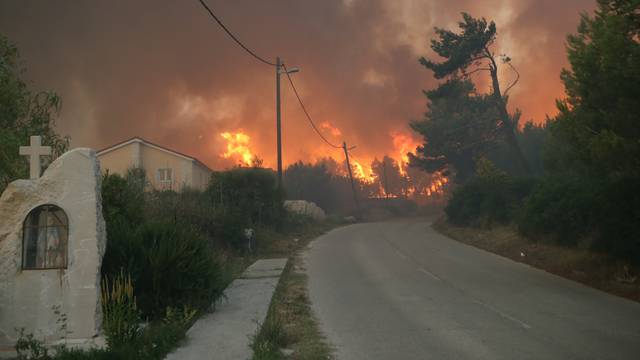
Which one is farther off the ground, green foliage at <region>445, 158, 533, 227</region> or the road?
green foliage at <region>445, 158, 533, 227</region>

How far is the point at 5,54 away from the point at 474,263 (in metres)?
15.5

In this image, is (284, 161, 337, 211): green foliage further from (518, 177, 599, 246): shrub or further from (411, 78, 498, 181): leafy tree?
(518, 177, 599, 246): shrub

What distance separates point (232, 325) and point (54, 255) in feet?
10.1

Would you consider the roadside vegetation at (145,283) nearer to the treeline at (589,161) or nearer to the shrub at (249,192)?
the treeline at (589,161)

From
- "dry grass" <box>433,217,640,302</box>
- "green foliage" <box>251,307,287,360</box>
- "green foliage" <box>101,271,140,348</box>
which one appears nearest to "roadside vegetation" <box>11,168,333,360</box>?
"green foliage" <box>101,271,140,348</box>

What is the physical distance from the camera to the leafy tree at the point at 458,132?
5028cm

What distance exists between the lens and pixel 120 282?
9.60 metres

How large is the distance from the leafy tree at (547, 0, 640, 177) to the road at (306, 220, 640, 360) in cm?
327

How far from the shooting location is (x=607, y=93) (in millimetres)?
13102

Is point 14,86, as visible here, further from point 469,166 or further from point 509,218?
point 469,166

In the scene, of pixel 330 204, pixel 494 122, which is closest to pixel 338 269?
pixel 494 122

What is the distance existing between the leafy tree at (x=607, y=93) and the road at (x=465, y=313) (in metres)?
3.27

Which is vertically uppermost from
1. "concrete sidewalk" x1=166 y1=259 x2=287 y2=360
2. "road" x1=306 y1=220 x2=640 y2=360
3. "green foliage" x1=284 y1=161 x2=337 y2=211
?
"green foliage" x1=284 y1=161 x2=337 y2=211

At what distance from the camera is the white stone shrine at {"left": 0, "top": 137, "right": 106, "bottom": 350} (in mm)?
8242
